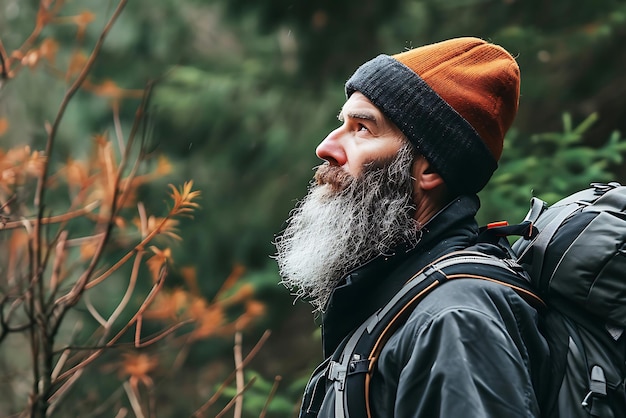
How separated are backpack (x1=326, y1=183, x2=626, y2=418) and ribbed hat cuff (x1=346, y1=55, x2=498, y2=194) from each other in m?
0.27

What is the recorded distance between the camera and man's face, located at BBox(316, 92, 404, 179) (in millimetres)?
2156

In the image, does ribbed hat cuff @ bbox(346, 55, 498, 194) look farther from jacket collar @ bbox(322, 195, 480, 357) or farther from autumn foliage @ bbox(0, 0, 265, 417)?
autumn foliage @ bbox(0, 0, 265, 417)

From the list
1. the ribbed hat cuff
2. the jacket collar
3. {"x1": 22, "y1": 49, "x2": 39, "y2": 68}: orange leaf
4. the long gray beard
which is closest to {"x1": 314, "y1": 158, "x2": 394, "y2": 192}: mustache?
the long gray beard

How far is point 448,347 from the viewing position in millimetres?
1630

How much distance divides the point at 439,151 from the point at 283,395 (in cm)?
365

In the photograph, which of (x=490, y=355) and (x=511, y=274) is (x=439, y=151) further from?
(x=490, y=355)

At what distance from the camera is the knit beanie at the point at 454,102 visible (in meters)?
2.13

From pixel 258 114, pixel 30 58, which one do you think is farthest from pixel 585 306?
pixel 258 114

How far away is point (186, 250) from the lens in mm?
6629

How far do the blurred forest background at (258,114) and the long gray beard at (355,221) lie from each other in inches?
89.6

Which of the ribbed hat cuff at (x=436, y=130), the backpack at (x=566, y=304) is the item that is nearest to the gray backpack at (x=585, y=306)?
the backpack at (x=566, y=304)

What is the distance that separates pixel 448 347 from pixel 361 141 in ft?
2.41

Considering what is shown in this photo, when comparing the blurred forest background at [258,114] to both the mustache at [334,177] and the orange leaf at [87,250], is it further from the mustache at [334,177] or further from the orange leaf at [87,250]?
the mustache at [334,177]

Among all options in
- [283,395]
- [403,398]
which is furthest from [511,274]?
[283,395]
